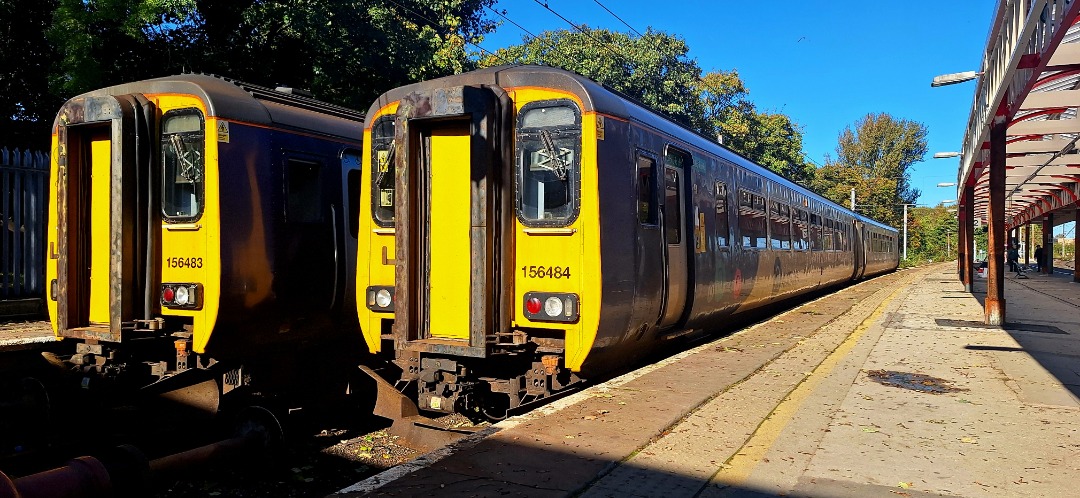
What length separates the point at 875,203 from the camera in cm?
6531

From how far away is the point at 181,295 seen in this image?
22.4 feet

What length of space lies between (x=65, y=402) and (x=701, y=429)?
6.15 m

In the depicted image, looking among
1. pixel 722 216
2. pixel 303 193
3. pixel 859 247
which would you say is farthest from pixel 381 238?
pixel 859 247

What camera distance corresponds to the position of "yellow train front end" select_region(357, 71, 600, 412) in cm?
Result: 588

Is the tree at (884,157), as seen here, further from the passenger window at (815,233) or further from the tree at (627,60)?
the passenger window at (815,233)

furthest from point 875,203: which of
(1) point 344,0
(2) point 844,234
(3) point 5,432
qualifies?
(3) point 5,432

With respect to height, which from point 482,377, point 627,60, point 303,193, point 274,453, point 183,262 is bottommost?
point 274,453

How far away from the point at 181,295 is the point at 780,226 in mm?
10380

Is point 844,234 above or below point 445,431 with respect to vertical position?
above

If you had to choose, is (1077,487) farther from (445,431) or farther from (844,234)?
(844,234)

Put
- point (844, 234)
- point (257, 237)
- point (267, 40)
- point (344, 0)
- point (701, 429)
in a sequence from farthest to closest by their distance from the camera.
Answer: point (844, 234) < point (267, 40) < point (344, 0) < point (257, 237) < point (701, 429)

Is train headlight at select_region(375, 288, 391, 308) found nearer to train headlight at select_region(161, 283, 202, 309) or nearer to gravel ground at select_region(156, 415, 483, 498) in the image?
gravel ground at select_region(156, 415, 483, 498)

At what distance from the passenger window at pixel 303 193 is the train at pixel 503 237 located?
1.26 meters

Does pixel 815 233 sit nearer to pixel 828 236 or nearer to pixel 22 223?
pixel 828 236
